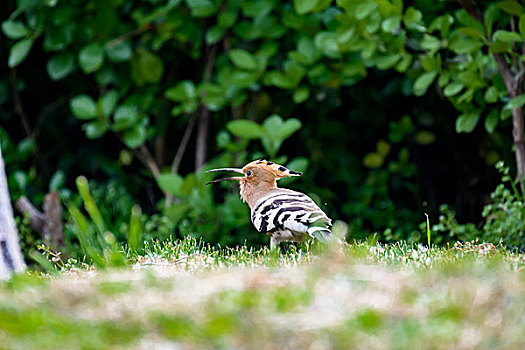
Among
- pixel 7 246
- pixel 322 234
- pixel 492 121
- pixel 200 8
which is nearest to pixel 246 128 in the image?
pixel 200 8

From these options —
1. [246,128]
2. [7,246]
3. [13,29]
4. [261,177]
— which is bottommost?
[246,128]

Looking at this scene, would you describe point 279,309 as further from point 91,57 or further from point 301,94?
point 91,57

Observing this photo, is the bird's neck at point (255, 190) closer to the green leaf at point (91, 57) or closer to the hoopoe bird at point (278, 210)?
the hoopoe bird at point (278, 210)

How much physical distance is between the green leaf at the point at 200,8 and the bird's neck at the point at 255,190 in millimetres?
2030

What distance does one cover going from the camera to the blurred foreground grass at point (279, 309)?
2.64 meters

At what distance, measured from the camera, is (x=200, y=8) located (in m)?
6.73

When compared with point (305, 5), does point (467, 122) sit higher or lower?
lower

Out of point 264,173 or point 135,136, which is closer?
point 264,173

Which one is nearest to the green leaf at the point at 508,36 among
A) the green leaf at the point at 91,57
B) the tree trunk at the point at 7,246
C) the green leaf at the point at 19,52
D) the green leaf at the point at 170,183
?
the green leaf at the point at 170,183

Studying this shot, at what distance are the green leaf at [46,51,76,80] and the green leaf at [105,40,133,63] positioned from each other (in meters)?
0.48

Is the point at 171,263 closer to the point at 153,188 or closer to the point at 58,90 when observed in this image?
the point at 153,188

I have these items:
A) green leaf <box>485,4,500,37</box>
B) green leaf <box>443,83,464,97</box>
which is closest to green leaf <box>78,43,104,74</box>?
green leaf <box>443,83,464,97</box>

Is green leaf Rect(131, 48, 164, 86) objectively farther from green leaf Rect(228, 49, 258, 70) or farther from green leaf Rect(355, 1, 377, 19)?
green leaf Rect(355, 1, 377, 19)

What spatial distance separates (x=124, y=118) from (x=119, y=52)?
613mm
